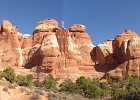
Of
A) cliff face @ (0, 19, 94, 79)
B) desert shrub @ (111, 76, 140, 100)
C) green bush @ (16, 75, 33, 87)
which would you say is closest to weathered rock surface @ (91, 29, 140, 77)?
cliff face @ (0, 19, 94, 79)

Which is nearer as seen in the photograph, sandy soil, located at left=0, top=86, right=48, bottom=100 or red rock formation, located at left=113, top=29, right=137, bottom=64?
sandy soil, located at left=0, top=86, right=48, bottom=100

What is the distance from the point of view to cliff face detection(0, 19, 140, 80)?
75.2 m

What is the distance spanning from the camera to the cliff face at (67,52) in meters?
75.2

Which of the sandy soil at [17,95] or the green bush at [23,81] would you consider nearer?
the sandy soil at [17,95]

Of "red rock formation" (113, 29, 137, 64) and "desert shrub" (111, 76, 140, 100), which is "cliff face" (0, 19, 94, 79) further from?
"desert shrub" (111, 76, 140, 100)

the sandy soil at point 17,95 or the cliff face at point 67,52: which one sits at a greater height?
the cliff face at point 67,52

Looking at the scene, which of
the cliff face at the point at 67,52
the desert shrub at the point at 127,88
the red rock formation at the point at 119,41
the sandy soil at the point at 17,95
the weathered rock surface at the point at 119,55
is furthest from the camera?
the red rock formation at the point at 119,41

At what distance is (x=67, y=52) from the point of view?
79.4m

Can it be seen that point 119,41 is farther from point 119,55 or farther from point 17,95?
point 17,95

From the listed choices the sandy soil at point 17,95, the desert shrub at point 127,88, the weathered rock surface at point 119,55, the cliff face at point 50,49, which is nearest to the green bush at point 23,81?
the desert shrub at point 127,88

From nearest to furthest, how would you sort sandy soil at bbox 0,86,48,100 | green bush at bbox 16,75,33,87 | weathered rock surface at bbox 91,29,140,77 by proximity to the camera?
sandy soil at bbox 0,86,48,100, green bush at bbox 16,75,33,87, weathered rock surface at bbox 91,29,140,77

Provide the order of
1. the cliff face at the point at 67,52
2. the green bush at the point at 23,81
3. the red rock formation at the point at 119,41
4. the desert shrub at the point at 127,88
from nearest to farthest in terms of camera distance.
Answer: the green bush at the point at 23,81 < the desert shrub at the point at 127,88 < the cliff face at the point at 67,52 < the red rock formation at the point at 119,41

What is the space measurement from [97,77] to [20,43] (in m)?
24.0

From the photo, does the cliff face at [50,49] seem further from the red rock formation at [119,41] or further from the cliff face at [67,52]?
the red rock formation at [119,41]
